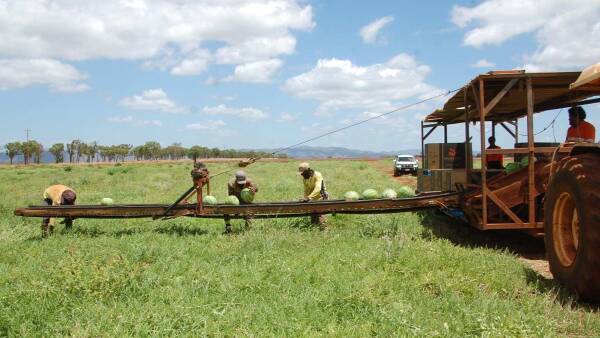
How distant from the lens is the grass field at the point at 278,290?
4480mm

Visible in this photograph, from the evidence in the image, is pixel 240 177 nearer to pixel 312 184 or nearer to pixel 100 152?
pixel 312 184

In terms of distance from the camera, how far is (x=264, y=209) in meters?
9.02

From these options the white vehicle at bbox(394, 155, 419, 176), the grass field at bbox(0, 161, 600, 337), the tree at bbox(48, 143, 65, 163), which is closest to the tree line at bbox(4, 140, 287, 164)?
the tree at bbox(48, 143, 65, 163)

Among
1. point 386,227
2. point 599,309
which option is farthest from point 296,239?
point 599,309

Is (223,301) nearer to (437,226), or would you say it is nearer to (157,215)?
(157,215)

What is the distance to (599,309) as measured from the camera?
4.94 meters

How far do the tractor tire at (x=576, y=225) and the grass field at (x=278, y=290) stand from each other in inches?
9.4

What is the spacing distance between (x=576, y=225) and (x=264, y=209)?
518cm

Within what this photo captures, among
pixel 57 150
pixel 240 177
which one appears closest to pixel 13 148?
pixel 57 150

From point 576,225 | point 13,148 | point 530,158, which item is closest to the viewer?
point 576,225

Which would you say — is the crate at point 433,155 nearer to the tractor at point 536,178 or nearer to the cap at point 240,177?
the tractor at point 536,178

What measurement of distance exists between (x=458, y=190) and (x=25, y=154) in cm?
11071

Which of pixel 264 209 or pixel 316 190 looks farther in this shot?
pixel 316 190

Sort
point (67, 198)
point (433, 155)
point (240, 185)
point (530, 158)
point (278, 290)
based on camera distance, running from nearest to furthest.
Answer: point (278, 290) → point (530, 158) → point (67, 198) → point (240, 185) → point (433, 155)
